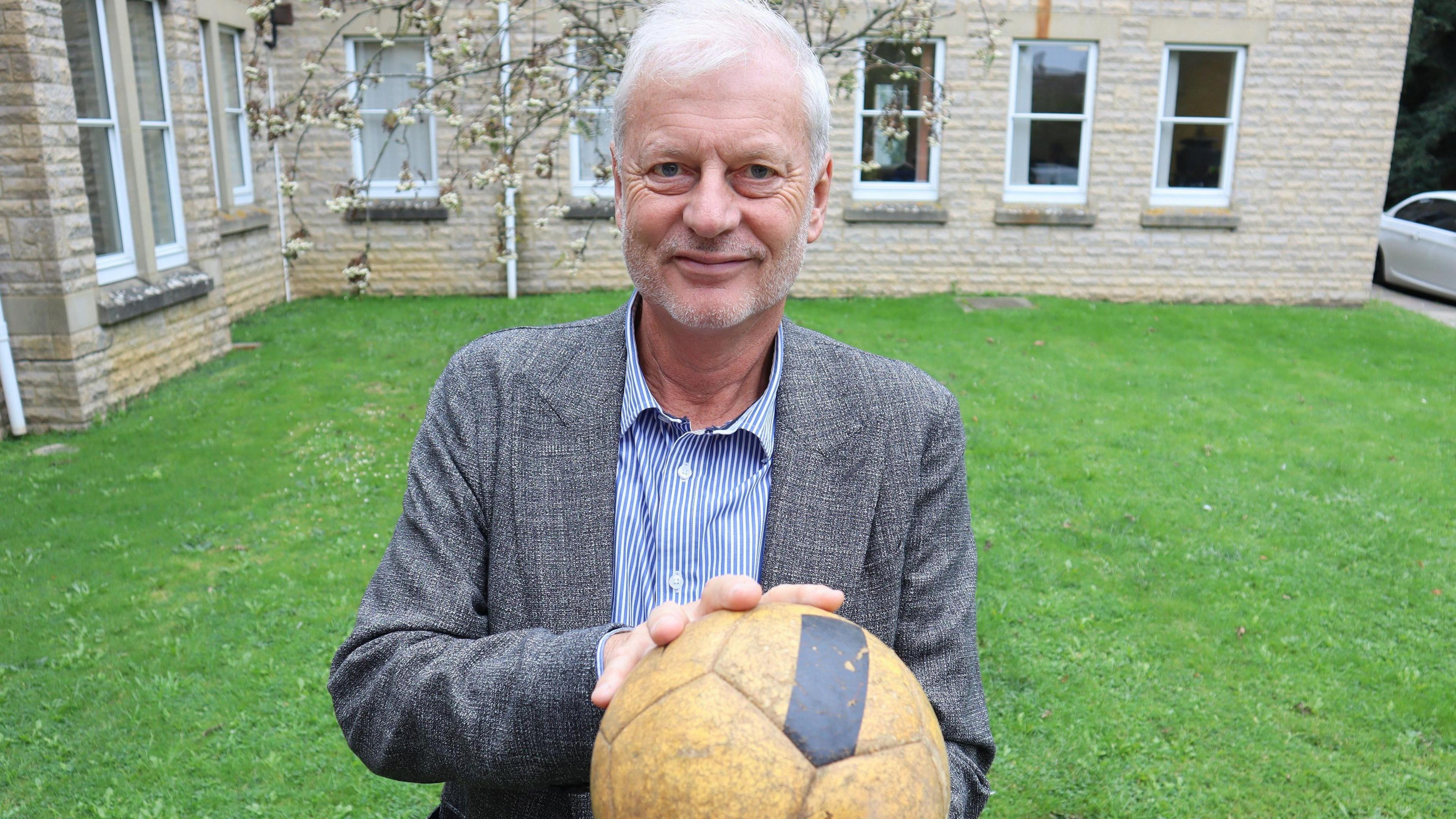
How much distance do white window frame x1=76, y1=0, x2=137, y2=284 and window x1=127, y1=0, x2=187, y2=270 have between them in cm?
39

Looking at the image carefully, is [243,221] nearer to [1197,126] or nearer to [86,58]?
[86,58]

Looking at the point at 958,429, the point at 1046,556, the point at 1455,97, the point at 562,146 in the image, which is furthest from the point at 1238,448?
the point at 1455,97

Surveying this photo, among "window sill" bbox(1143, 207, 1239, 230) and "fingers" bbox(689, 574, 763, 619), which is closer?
"fingers" bbox(689, 574, 763, 619)

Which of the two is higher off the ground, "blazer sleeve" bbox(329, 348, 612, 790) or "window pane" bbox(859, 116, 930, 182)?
"window pane" bbox(859, 116, 930, 182)

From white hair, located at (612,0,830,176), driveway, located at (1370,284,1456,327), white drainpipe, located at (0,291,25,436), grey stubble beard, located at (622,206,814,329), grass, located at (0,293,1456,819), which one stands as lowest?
grass, located at (0,293,1456,819)

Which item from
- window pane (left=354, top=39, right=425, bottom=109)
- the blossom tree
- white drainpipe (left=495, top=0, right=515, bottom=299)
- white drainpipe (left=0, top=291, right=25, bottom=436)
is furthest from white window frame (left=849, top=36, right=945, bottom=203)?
white drainpipe (left=0, top=291, right=25, bottom=436)

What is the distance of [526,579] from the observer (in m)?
2.08

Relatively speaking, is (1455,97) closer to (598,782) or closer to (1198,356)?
(1198,356)

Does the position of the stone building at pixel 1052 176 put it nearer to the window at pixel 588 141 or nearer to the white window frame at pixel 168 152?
the window at pixel 588 141

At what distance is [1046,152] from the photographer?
51.0ft

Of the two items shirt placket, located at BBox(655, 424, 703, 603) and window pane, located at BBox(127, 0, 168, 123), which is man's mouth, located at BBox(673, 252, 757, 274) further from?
window pane, located at BBox(127, 0, 168, 123)

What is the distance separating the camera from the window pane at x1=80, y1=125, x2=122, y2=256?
9383 mm

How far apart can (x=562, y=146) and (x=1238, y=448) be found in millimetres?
9531

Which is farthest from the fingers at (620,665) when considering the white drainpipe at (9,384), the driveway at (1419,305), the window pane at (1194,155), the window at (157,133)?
the driveway at (1419,305)
